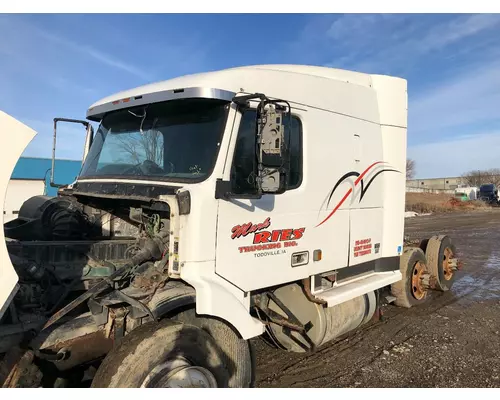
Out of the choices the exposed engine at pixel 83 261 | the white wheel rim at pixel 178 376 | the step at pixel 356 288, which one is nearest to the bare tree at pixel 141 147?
the exposed engine at pixel 83 261

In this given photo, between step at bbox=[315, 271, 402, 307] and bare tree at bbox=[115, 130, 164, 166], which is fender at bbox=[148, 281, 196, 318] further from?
step at bbox=[315, 271, 402, 307]

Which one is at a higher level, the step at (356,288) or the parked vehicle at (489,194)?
the parked vehicle at (489,194)

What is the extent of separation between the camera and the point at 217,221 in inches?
121

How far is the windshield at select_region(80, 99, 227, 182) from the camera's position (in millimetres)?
3197

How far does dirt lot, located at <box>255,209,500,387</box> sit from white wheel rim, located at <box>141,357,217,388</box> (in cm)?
140

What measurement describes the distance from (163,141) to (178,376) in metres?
1.88

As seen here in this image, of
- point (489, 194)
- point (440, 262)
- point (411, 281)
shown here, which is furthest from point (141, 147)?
point (489, 194)

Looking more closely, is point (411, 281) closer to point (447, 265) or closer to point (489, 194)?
point (447, 265)

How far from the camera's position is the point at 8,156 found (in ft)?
7.50

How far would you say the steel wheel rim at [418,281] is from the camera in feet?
21.6

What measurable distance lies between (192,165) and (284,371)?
256 cm

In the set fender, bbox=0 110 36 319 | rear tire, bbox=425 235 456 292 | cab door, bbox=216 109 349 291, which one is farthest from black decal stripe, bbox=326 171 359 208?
rear tire, bbox=425 235 456 292

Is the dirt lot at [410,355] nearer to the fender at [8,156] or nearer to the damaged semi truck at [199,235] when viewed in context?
the damaged semi truck at [199,235]

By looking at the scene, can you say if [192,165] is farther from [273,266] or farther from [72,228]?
[72,228]
